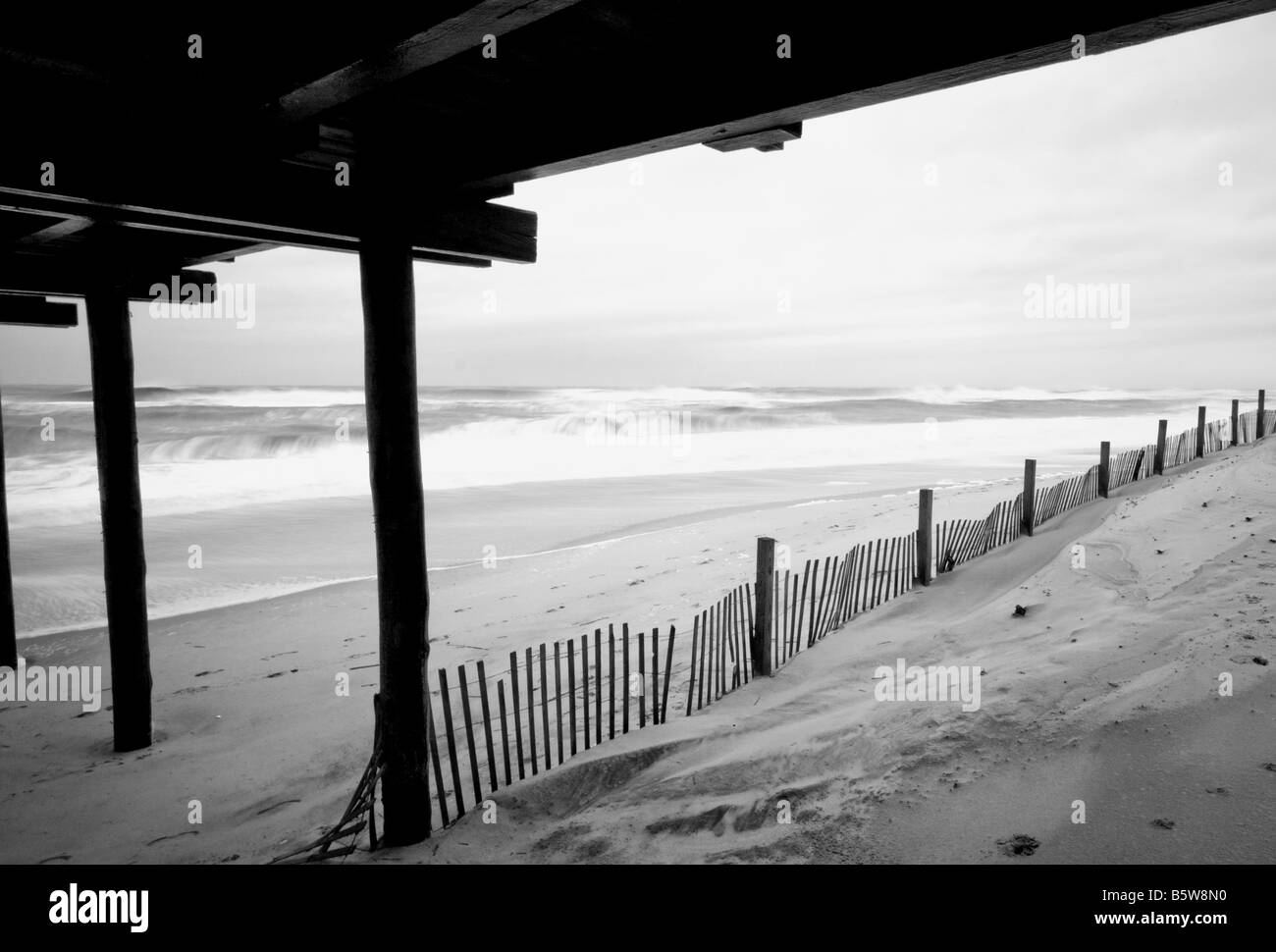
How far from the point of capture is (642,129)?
8.56 ft

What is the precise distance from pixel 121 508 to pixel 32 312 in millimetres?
2883

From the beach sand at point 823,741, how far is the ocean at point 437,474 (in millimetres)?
3921

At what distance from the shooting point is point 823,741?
422 cm

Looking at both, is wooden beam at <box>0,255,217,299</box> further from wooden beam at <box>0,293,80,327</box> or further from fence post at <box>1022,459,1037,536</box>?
fence post at <box>1022,459,1037,536</box>

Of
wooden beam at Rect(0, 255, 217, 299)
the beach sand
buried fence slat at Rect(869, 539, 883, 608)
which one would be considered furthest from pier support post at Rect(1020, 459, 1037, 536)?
wooden beam at Rect(0, 255, 217, 299)

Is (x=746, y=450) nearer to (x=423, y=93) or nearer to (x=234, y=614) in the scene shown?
(x=234, y=614)

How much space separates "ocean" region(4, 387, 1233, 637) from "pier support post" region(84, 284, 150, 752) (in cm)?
468

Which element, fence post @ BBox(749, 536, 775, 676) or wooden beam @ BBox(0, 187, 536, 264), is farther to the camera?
fence post @ BBox(749, 536, 775, 676)

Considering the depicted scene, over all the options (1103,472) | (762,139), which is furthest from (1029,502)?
(762,139)

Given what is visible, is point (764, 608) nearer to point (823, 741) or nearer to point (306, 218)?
point (823, 741)

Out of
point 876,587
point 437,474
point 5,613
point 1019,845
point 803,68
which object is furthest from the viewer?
point 437,474

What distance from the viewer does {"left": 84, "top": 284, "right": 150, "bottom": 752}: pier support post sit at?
Result: 210 inches
